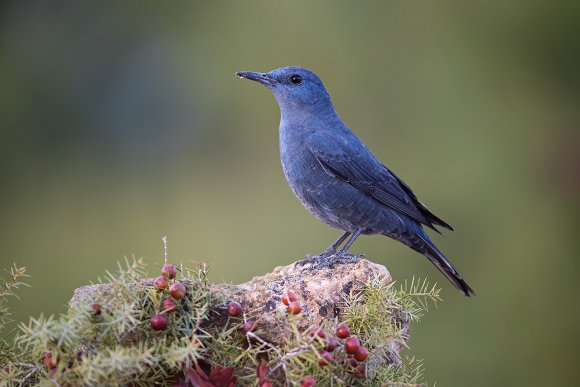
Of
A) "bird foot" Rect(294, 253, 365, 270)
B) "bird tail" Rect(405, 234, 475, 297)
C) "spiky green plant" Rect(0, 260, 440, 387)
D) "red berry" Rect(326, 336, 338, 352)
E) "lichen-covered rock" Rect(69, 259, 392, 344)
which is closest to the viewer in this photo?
"spiky green plant" Rect(0, 260, 440, 387)

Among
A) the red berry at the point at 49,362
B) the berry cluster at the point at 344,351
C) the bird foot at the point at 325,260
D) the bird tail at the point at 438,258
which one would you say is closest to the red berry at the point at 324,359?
the berry cluster at the point at 344,351

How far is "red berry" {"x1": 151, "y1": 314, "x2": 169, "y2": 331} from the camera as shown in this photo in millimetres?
2303

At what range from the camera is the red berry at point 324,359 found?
88.3 inches

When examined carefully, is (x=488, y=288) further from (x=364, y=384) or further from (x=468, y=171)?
(x=364, y=384)

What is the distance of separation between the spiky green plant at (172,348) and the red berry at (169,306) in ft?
0.05

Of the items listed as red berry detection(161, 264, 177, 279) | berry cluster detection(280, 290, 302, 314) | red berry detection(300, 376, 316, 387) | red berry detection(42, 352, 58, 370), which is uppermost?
red berry detection(161, 264, 177, 279)

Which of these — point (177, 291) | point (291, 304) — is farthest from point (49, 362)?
point (291, 304)

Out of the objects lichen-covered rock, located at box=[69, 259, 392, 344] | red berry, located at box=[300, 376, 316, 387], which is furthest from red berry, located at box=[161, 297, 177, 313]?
red berry, located at box=[300, 376, 316, 387]

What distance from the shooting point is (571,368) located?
19.6ft

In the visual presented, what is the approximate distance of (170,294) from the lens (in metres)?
2.38

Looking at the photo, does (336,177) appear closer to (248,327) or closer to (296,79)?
(296,79)

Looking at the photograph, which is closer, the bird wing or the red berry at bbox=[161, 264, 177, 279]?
the red berry at bbox=[161, 264, 177, 279]

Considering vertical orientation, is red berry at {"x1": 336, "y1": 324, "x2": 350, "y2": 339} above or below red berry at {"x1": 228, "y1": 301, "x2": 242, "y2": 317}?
above

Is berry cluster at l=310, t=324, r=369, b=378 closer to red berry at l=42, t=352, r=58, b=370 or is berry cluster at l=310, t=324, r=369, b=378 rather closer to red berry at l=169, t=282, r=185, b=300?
red berry at l=169, t=282, r=185, b=300
